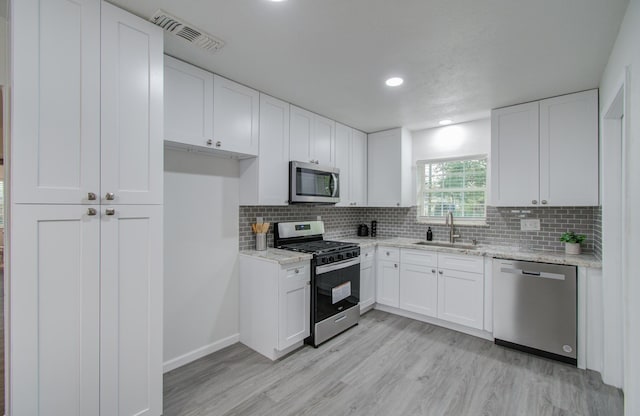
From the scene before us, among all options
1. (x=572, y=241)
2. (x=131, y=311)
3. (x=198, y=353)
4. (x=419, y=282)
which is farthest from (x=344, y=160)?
(x=131, y=311)

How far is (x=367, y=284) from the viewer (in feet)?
12.1

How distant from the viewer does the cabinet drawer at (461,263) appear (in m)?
3.04

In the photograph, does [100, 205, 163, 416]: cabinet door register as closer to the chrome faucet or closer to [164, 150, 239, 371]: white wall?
[164, 150, 239, 371]: white wall

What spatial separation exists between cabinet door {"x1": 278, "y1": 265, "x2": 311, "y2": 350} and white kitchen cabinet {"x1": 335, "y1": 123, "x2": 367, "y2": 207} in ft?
4.38

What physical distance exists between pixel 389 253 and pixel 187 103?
9.17 ft

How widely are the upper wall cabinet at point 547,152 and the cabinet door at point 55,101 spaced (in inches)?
140

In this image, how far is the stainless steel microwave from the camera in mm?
3084

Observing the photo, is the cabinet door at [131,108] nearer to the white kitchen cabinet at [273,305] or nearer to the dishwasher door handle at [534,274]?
A: the white kitchen cabinet at [273,305]

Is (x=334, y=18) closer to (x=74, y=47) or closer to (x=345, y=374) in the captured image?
(x=74, y=47)

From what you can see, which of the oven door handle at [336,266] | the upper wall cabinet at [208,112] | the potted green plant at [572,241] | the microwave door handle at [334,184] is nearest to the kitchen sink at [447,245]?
the potted green plant at [572,241]

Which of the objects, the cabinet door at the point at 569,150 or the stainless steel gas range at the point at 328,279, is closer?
the cabinet door at the point at 569,150

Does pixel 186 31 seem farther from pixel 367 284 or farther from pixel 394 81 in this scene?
pixel 367 284

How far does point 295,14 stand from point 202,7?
521 mm

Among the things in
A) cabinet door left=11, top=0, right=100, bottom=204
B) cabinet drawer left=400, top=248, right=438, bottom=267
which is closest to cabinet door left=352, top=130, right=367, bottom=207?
cabinet drawer left=400, top=248, right=438, bottom=267
